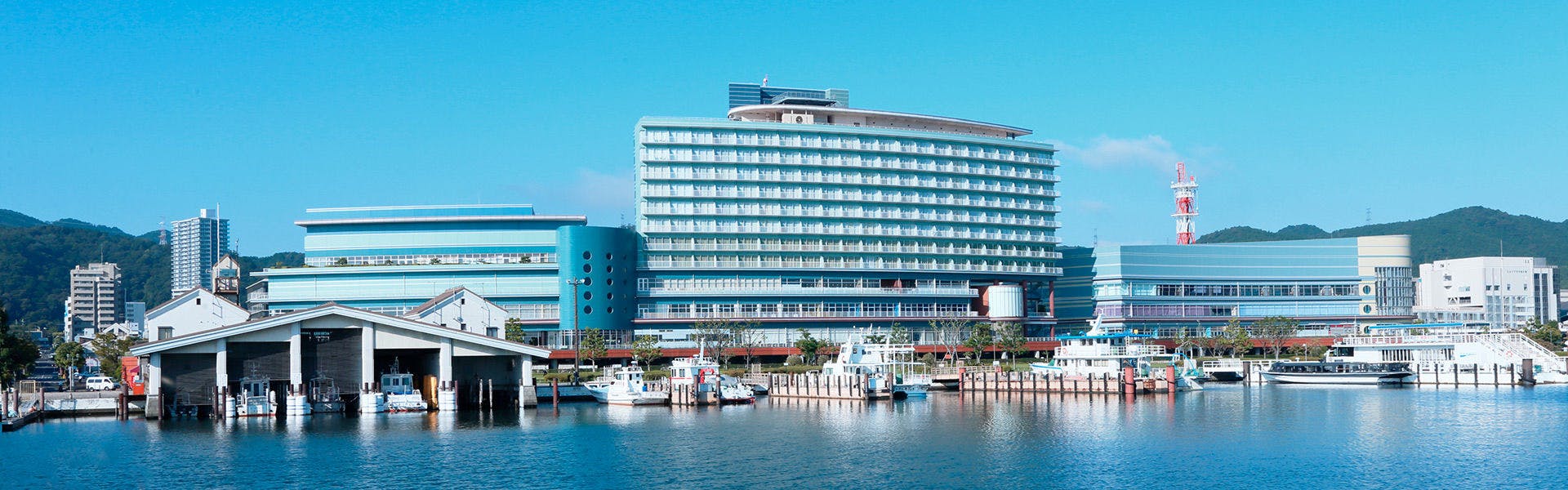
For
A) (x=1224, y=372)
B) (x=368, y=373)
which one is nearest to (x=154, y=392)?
(x=368, y=373)

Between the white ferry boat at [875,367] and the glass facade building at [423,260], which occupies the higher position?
the glass facade building at [423,260]

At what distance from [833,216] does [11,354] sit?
9327cm

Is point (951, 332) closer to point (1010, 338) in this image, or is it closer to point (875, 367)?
point (1010, 338)

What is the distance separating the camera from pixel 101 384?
123 m

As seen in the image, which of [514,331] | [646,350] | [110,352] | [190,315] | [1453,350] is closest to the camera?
[190,315]

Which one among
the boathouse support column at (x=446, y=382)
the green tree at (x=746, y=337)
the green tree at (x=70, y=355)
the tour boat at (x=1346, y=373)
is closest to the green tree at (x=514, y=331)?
the green tree at (x=746, y=337)

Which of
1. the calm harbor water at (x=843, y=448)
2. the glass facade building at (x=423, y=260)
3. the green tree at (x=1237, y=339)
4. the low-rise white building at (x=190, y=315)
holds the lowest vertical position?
the calm harbor water at (x=843, y=448)

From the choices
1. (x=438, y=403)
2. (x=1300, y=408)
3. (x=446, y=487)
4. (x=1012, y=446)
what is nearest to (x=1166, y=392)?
(x=1300, y=408)

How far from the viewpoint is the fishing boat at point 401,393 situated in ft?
322

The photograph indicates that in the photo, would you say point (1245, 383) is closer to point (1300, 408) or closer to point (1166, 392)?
point (1166, 392)

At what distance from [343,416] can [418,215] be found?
76.7m

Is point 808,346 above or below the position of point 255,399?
above

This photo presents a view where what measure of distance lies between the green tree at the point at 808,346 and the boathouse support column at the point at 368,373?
68834 millimetres

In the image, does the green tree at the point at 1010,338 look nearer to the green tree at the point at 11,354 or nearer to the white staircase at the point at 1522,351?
the white staircase at the point at 1522,351
